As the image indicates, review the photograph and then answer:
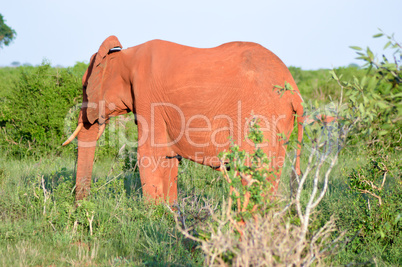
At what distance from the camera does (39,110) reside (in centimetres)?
880

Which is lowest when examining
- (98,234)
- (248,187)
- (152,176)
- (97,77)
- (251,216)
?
(98,234)

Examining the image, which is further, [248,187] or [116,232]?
[116,232]

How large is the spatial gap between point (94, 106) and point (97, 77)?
37cm

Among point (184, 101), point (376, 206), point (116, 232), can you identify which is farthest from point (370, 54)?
point (116, 232)

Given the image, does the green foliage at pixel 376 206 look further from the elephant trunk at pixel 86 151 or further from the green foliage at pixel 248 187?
the elephant trunk at pixel 86 151

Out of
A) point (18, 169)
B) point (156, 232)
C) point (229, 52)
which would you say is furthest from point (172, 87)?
point (18, 169)

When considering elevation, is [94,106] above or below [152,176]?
above

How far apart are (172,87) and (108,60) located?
115 cm

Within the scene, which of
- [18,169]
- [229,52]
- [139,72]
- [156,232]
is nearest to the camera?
[156,232]

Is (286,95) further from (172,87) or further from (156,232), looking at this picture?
(156,232)

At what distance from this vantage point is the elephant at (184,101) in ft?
15.3

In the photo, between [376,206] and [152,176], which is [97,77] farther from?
[376,206]

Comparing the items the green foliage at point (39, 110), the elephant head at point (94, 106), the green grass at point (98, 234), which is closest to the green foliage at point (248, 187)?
the green grass at point (98, 234)

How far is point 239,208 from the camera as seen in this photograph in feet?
10.0
